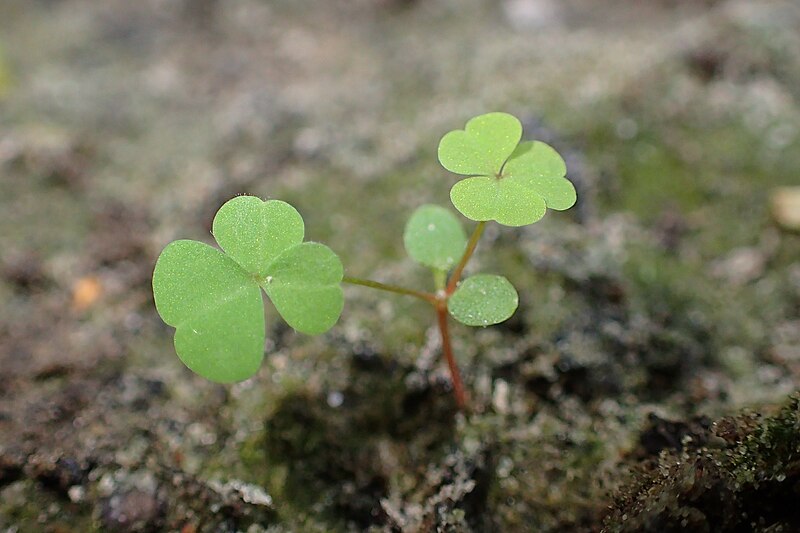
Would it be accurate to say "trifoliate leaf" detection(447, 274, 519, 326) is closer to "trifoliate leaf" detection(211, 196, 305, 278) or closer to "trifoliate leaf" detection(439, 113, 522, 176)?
"trifoliate leaf" detection(439, 113, 522, 176)

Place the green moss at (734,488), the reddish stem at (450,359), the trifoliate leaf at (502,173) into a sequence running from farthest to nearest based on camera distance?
the reddish stem at (450,359), the trifoliate leaf at (502,173), the green moss at (734,488)

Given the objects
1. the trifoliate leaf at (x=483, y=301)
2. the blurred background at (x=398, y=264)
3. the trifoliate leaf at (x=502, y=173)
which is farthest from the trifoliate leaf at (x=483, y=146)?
the blurred background at (x=398, y=264)

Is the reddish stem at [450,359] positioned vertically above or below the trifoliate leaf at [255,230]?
below

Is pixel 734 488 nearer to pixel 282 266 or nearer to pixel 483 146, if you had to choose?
pixel 483 146

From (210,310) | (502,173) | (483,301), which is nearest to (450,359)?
(483,301)

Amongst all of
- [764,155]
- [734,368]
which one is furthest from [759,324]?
[764,155]

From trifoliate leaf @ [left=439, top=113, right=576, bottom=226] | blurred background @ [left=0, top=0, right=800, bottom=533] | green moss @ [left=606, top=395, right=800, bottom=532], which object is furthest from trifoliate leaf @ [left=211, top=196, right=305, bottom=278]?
green moss @ [left=606, top=395, right=800, bottom=532]

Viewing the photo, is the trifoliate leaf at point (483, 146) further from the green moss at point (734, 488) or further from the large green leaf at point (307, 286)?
the green moss at point (734, 488)
